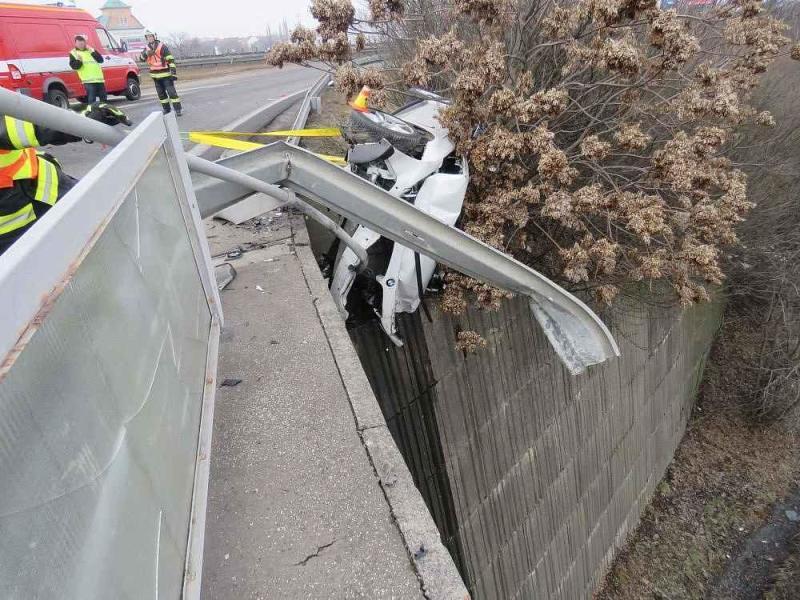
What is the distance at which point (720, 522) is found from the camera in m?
8.80

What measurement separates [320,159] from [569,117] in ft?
10.8

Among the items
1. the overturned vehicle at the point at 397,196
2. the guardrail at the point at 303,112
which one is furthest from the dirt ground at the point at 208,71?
the overturned vehicle at the point at 397,196

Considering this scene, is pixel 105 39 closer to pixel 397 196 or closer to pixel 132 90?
pixel 132 90

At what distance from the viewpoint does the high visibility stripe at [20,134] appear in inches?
87.8

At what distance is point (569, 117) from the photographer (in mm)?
4945

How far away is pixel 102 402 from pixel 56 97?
1252 cm

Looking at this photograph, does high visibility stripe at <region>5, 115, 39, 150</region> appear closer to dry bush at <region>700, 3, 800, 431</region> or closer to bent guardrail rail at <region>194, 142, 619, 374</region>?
bent guardrail rail at <region>194, 142, 619, 374</region>

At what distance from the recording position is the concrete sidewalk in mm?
1799

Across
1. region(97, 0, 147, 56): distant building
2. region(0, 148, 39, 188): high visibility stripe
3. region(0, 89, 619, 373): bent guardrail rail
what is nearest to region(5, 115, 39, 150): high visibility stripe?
region(0, 148, 39, 188): high visibility stripe

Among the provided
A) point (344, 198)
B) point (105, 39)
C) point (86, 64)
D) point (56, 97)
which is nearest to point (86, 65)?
point (86, 64)

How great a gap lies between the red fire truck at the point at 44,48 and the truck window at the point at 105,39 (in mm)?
22

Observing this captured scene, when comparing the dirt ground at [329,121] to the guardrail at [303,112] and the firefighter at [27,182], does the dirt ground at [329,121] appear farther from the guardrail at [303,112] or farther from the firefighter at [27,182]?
the firefighter at [27,182]

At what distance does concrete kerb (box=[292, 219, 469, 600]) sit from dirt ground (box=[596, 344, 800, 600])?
7398 mm

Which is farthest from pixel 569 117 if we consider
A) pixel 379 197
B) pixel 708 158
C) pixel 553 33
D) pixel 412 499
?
pixel 412 499
